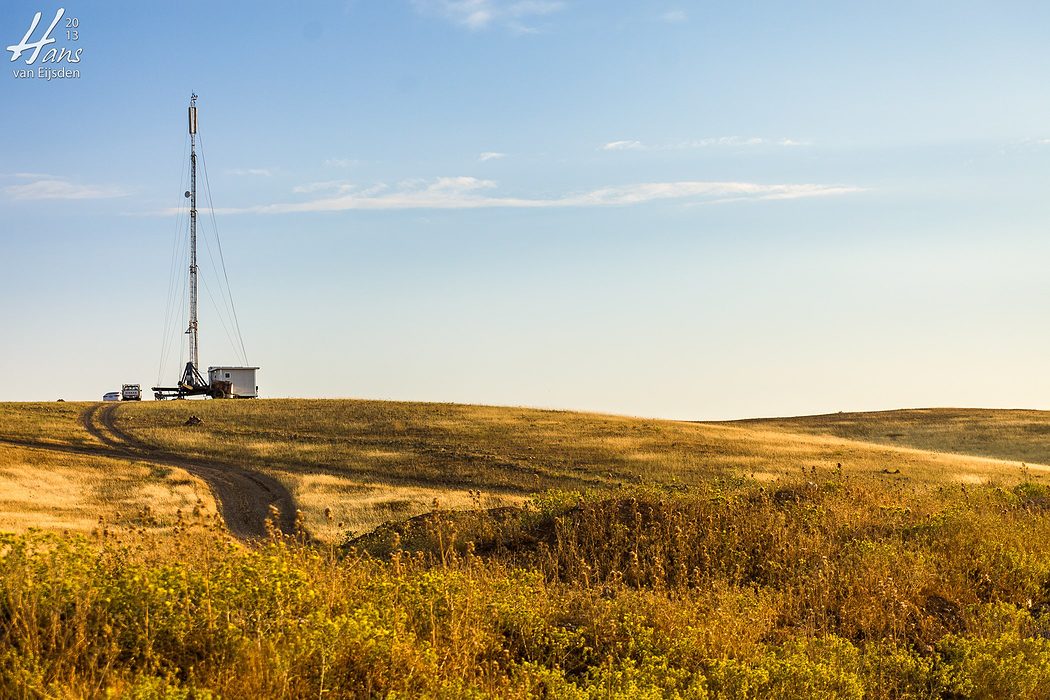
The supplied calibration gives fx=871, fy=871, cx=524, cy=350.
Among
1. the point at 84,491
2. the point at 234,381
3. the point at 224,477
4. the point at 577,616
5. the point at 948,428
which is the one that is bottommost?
the point at 84,491

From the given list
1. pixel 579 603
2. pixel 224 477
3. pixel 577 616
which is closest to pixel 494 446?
pixel 224 477

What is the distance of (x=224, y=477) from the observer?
34281mm

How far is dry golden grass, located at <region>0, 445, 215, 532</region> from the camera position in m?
26.0

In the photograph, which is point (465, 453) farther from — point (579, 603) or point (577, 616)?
point (577, 616)

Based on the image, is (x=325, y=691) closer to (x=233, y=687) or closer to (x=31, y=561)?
(x=233, y=687)

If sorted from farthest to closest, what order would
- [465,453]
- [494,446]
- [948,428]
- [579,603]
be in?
[948,428] < [494,446] < [465,453] < [579,603]

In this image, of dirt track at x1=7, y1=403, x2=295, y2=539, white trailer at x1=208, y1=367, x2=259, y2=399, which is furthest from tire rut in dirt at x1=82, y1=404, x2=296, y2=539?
white trailer at x1=208, y1=367, x2=259, y2=399

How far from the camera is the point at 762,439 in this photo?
1692 inches

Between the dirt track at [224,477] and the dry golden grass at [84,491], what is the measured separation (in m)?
0.79

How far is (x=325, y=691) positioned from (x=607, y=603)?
3.57 metres

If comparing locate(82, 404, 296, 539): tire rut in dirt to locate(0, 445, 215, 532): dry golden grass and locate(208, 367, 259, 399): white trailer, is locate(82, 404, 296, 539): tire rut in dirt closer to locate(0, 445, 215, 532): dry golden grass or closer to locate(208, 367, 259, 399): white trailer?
locate(0, 445, 215, 532): dry golden grass

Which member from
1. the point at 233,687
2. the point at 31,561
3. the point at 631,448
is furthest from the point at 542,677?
the point at 631,448

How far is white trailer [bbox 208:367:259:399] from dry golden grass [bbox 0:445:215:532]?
30.4 meters

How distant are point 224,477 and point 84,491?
5.03 metres
